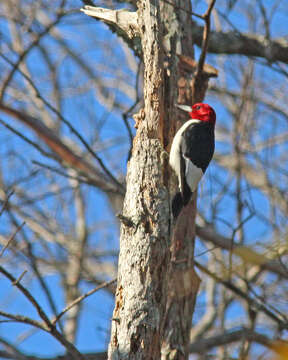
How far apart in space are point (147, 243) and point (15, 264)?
472 cm

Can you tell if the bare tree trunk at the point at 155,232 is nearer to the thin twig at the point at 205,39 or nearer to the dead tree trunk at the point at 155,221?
the dead tree trunk at the point at 155,221

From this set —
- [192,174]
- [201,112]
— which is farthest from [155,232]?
[201,112]

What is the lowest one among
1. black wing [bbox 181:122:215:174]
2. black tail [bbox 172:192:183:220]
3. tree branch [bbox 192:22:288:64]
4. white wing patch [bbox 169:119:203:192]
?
black tail [bbox 172:192:183:220]

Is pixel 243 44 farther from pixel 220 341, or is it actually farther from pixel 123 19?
pixel 220 341

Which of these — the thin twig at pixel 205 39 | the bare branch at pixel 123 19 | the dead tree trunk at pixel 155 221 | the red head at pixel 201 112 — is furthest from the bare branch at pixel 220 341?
the bare branch at pixel 123 19

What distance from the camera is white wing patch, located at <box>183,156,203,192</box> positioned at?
4109mm

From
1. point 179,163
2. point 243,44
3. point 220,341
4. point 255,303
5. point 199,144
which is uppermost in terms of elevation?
point 243,44

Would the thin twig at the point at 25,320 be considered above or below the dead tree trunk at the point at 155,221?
below

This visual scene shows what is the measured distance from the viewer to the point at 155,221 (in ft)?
9.80

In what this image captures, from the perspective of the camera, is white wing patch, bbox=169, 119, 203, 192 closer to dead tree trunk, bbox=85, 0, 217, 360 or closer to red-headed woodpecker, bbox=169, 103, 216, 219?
red-headed woodpecker, bbox=169, 103, 216, 219

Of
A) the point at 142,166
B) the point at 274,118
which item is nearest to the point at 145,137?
the point at 142,166

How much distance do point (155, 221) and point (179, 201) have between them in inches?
37.0

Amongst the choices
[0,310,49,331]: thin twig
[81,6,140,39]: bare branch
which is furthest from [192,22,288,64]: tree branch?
[0,310,49,331]: thin twig

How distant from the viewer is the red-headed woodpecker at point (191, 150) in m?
3.88
